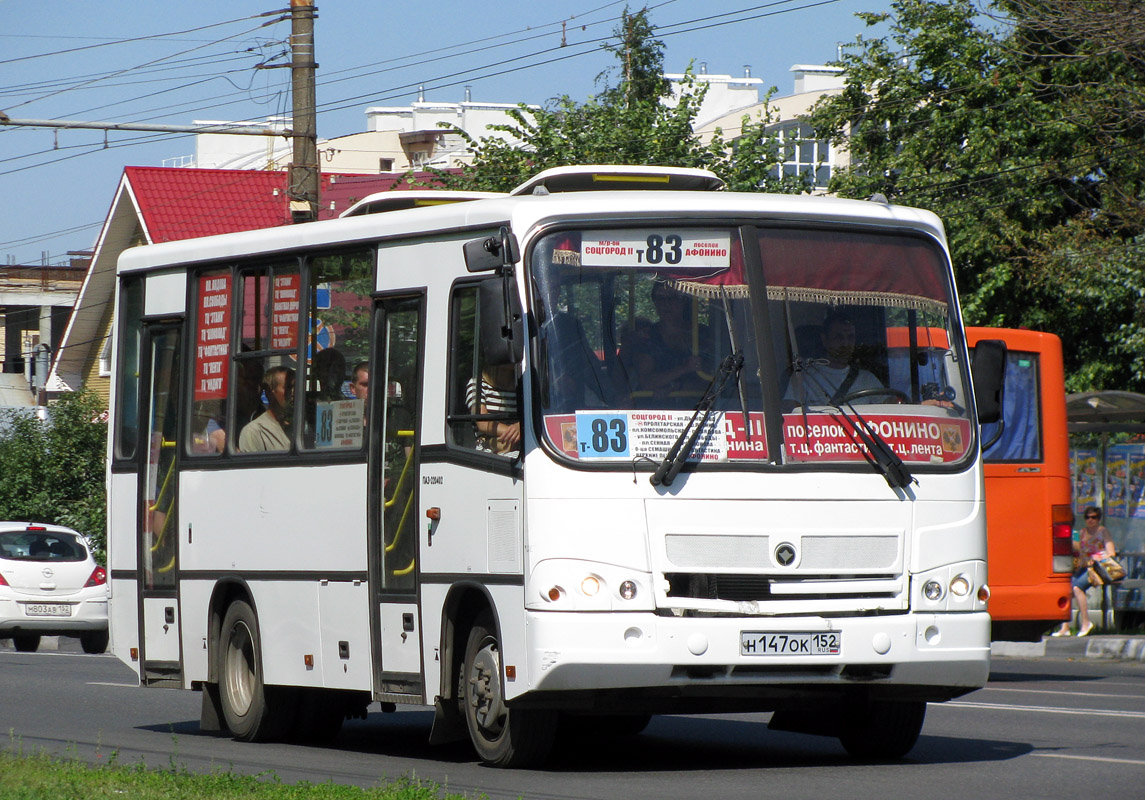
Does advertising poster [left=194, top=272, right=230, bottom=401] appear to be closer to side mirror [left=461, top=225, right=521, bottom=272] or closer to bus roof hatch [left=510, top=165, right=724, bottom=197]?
bus roof hatch [left=510, top=165, right=724, bottom=197]

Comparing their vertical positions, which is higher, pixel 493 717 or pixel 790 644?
pixel 790 644

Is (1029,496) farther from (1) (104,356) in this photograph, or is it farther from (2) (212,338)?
(1) (104,356)

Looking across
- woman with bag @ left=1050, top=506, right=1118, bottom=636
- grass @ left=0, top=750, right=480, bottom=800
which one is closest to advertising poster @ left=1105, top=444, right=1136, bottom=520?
woman with bag @ left=1050, top=506, right=1118, bottom=636

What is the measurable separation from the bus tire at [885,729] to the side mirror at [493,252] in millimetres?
3054

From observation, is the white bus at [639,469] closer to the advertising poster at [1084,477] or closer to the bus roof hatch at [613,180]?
the bus roof hatch at [613,180]

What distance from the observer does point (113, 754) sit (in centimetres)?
1005

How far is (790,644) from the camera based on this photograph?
911cm

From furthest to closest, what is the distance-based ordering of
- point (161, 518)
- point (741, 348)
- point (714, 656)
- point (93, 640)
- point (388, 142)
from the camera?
point (388, 142)
point (93, 640)
point (161, 518)
point (741, 348)
point (714, 656)

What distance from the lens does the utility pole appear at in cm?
2138

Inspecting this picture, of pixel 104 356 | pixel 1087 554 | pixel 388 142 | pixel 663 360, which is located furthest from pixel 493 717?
pixel 388 142

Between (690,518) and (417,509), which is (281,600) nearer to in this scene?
(417,509)

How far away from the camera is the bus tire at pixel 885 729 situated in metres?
10.2

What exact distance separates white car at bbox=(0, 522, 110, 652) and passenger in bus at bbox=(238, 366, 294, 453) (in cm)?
1352

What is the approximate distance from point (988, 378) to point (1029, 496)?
22.3ft
